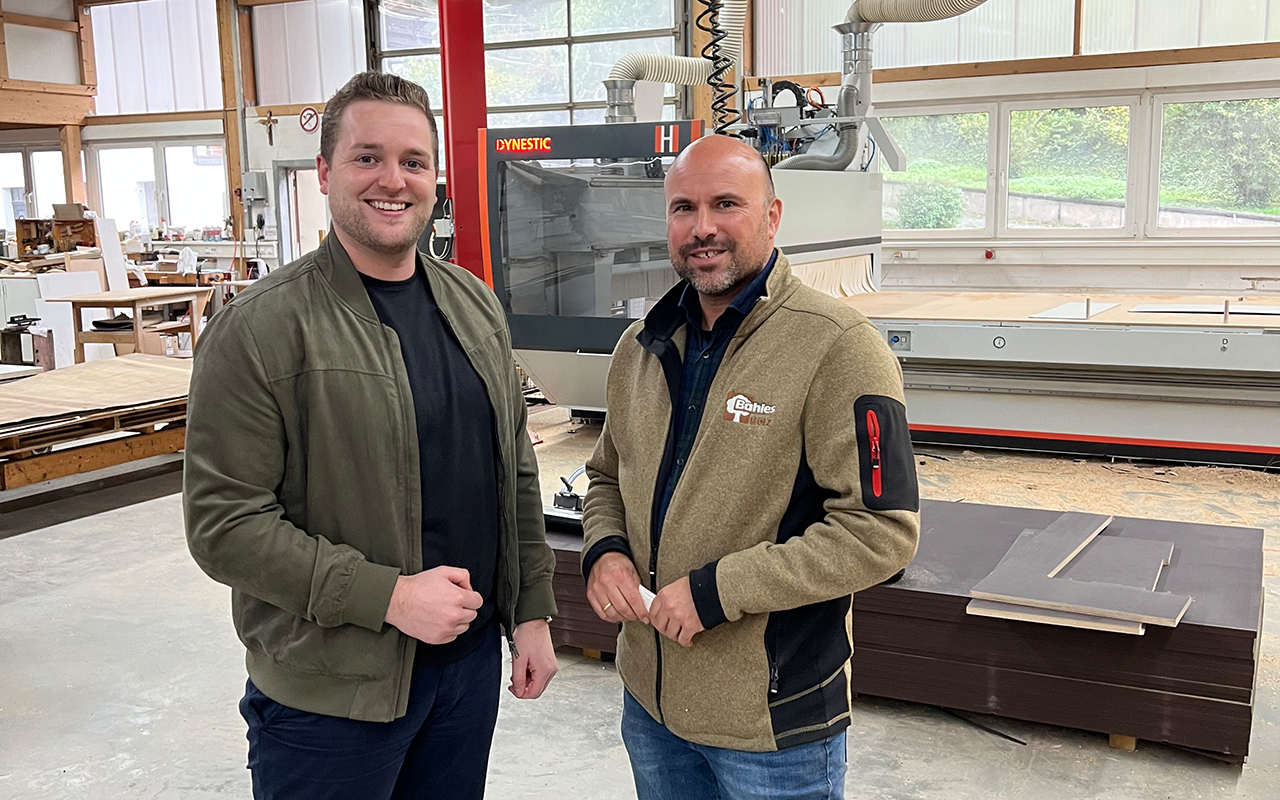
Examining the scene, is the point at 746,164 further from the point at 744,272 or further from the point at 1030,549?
the point at 1030,549

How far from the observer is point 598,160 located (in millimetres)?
5277

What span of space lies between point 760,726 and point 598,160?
4.18 m

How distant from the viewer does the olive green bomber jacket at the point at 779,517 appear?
1392 mm

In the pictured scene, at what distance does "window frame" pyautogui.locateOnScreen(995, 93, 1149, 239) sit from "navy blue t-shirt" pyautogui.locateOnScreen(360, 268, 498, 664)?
29.2ft

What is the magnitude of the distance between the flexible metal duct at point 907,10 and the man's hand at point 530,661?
5616 mm

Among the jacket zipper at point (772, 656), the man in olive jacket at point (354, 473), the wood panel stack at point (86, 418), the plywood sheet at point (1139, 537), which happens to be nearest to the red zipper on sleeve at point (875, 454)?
the jacket zipper at point (772, 656)

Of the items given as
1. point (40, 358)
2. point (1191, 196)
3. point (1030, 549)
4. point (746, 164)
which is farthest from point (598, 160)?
point (1191, 196)

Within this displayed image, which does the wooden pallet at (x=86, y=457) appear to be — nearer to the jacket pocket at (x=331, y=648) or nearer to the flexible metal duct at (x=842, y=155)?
the jacket pocket at (x=331, y=648)

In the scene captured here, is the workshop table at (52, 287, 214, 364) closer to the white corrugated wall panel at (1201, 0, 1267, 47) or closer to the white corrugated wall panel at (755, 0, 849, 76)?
the white corrugated wall panel at (755, 0, 849, 76)

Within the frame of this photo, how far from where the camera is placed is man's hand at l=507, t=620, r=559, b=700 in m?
1.65

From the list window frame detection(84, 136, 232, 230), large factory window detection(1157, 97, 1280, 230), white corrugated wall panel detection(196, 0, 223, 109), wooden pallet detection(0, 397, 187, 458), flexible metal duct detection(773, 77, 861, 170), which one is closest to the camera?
wooden pallet detection(0, 397, 187, 458)

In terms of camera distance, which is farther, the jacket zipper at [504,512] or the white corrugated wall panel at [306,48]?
the white corrugated wall panel at [306,48]

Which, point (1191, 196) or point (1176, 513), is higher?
point (1191, 196)

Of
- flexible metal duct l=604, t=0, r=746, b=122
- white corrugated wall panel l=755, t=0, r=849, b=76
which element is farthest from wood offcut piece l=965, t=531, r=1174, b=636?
white corrugated wall panel l=755, t=0, r=849, b=76
